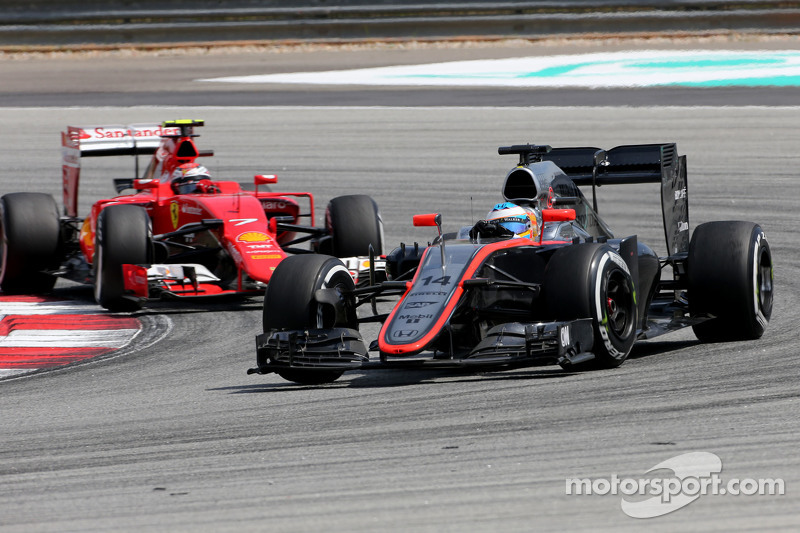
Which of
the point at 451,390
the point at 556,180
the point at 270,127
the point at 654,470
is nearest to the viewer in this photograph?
the point at 654,470

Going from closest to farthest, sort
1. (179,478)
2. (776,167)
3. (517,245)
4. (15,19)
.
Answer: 1. (179,478)
2. (517,245)
3. (776,167)
4. (15,19)

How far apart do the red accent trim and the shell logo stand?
4434mm

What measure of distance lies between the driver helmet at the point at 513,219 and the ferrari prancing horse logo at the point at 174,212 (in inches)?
221

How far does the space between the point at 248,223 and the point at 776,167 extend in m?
10.1

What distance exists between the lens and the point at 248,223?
13.2m

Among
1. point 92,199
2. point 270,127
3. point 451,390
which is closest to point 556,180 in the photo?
point 451,390

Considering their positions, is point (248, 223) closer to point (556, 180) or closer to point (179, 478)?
point (556, 180)

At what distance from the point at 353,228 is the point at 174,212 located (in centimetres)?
192

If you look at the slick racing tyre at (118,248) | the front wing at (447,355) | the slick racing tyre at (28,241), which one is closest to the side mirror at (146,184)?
the slick racing tyre at (28,241)

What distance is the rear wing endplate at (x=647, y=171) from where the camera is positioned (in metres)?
10.5

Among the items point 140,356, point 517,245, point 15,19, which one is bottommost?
point 140,356

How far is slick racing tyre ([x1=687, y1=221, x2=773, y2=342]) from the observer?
9.37 meters

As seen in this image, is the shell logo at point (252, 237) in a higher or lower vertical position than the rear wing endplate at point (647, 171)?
lower

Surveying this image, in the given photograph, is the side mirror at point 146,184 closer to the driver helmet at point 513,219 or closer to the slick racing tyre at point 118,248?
the slick racing tyre at point 118,248
